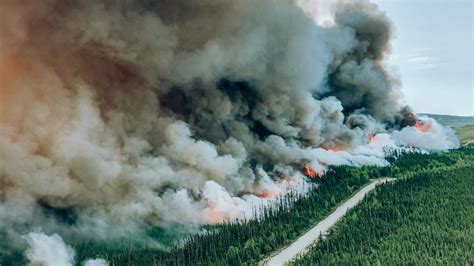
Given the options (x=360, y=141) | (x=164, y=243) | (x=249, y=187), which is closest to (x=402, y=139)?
(x=360, y=141)

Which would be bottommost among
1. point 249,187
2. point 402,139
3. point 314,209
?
point 314,209

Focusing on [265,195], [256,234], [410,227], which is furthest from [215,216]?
[410,227]

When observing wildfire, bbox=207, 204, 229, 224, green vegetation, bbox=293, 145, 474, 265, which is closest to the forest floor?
green vegetation, bbox=293, 145, 474, 265

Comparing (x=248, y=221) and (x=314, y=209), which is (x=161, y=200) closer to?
(x=248, y=221)

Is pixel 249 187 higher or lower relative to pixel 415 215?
higher

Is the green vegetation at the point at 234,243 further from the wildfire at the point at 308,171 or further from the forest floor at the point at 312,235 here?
the wildfire at the point at 308,171

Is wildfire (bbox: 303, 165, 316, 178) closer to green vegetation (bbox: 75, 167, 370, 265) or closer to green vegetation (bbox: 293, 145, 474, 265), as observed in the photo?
green vegetation (bbox: 75, 167, 370, 265)

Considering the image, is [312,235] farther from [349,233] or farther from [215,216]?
[215,216]
